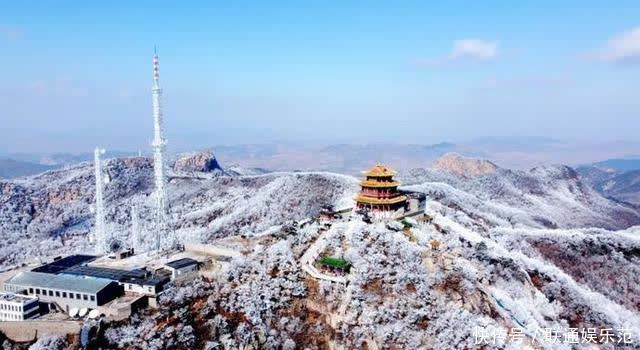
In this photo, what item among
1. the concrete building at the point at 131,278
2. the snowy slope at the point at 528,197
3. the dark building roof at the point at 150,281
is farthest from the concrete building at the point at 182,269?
the snowy slope at the point at 528,197

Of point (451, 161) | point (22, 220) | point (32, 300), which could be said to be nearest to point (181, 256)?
point (32, 300)

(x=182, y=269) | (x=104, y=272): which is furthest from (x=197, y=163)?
(x=182, y=269)

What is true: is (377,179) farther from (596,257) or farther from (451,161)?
(451,161)

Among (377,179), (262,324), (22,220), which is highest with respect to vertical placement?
(377,179)

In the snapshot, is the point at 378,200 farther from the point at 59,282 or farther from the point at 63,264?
the point at 63,264

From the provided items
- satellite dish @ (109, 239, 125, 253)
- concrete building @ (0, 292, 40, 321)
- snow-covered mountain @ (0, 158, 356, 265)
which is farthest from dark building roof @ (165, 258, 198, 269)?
satellite dish @ (109, 239, 125, 253)

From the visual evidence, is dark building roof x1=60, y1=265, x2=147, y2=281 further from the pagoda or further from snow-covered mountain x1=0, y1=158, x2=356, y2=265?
snow-covered mountain x1=0, y1=158, x2=356, y2=265

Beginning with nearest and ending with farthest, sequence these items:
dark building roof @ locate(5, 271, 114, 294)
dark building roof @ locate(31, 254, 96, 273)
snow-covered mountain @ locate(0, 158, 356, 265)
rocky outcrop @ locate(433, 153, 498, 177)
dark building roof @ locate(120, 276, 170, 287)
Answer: dark building roof @ locate(5, 271, 114, 294)
dark building roof @ locate(120, 276, 170, 287)
dark building roof @ locate(31, 254, 96, 273)
snow-covered mountain @ locate(0, 158, 356, 265)
rocky outcrop @ locate(433, 153, 498, 177)
